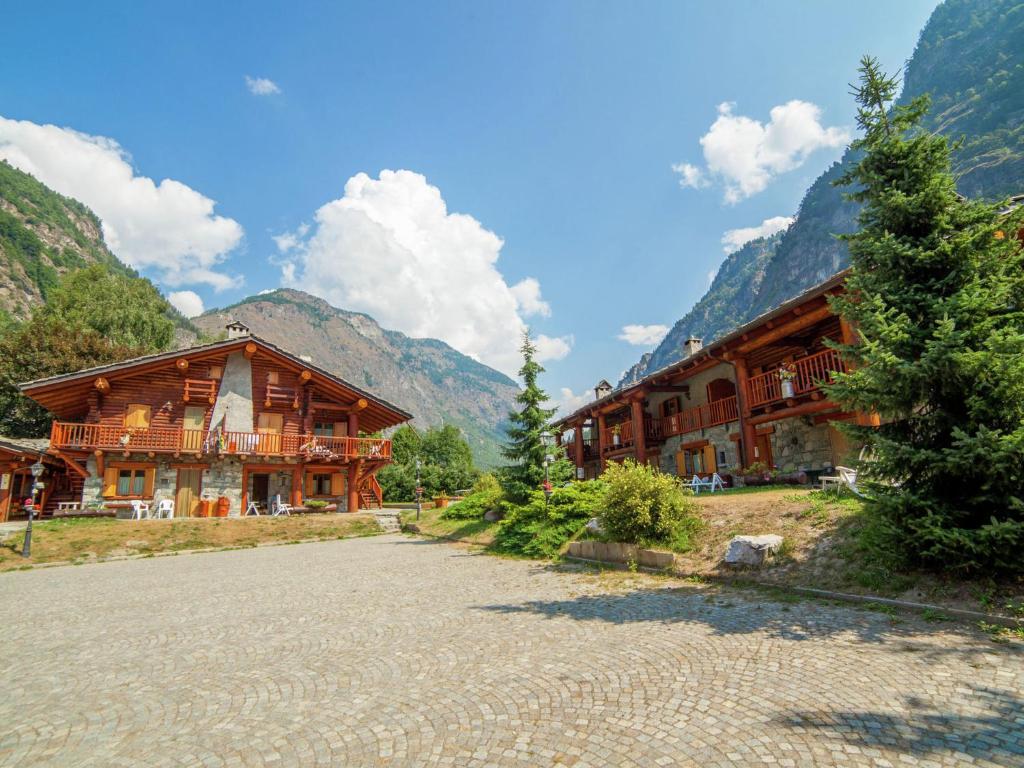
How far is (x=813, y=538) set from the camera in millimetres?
8625

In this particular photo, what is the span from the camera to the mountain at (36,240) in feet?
271

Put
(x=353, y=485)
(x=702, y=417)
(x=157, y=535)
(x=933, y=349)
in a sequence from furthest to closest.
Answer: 1. (x=353, y=485)
2. (x=702, y=417)
3. (x=157, y=535)
4. (x=933, y=349)

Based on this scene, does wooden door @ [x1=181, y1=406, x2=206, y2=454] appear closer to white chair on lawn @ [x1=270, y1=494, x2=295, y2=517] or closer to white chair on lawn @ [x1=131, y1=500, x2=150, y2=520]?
white chair on lawn @ [x1=131, y1=500, x2=150, y2=520]

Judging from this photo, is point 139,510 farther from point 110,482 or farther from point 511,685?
point 511,685

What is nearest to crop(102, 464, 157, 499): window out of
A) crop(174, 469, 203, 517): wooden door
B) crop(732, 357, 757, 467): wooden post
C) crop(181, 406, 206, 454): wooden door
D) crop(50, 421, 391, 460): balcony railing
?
crop(174, 469, 203, 517): wooden door

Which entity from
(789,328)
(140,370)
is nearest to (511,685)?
(789,328)

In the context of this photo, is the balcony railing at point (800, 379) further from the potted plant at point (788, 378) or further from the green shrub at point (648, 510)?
the green shrub at point (648, 510)

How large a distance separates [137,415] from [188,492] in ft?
15.1

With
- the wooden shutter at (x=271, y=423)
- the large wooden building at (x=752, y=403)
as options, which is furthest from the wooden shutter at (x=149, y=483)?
the large wooden building at (x=752, y=403)

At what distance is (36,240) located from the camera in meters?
95.9

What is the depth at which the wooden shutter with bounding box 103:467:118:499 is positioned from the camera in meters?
22.6

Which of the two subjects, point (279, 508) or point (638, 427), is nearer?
point (638, 427)

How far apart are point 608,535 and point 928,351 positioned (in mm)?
7083

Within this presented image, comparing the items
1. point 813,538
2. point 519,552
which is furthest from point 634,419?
point 813,538
